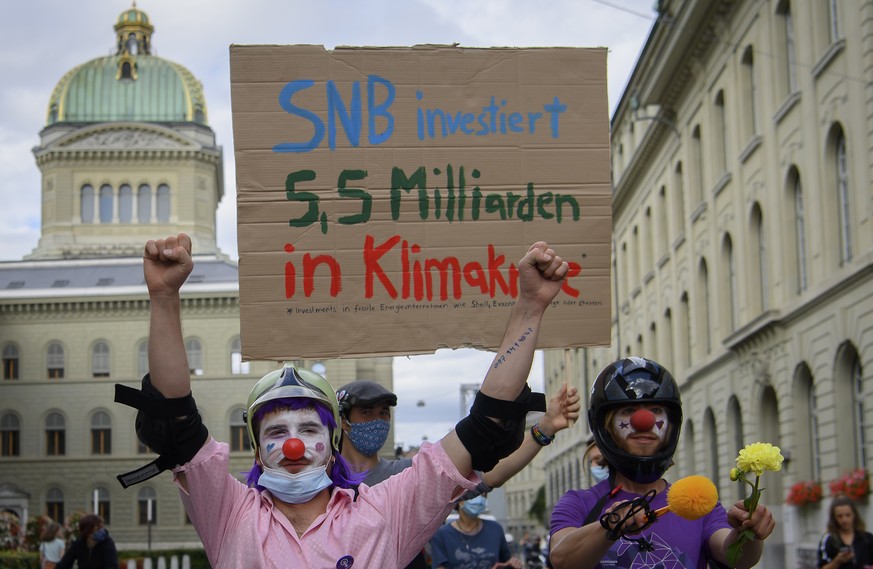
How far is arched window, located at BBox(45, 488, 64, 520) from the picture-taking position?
257 ft

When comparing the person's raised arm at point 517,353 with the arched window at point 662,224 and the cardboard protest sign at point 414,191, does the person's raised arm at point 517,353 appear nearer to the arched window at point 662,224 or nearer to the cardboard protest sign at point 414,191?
the cardboard protest sign at point 414,191

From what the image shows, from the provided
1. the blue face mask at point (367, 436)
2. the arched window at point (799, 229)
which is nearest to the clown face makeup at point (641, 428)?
the blue face mask at point (367, 436)

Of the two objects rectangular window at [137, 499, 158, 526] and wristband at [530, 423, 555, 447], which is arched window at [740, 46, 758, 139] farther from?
rectangular window at [137, 499, 158, 526]

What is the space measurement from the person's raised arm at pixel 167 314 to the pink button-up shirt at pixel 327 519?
0.80ft

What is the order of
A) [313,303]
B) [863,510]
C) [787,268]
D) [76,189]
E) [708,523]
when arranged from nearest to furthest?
1. [708,523]
2. [313,303]
3. [863,510]
4. [787,268]
5. [76,189]

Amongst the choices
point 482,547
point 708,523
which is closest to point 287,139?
point 708,523

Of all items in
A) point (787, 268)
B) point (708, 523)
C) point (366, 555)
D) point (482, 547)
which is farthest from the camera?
point (787, 268)

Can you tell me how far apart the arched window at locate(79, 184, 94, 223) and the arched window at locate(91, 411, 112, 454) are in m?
18.9

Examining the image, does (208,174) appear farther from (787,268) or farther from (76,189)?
(787,268)

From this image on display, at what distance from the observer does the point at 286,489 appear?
426 centimetres

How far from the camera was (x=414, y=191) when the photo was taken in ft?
23.1

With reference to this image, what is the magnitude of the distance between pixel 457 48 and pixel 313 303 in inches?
59.6

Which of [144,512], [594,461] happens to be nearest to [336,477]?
[594,461]

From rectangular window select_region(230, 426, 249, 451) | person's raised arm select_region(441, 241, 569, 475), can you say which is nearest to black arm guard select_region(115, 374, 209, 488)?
person's raised arm select_region(441, 241, 569, 475)
